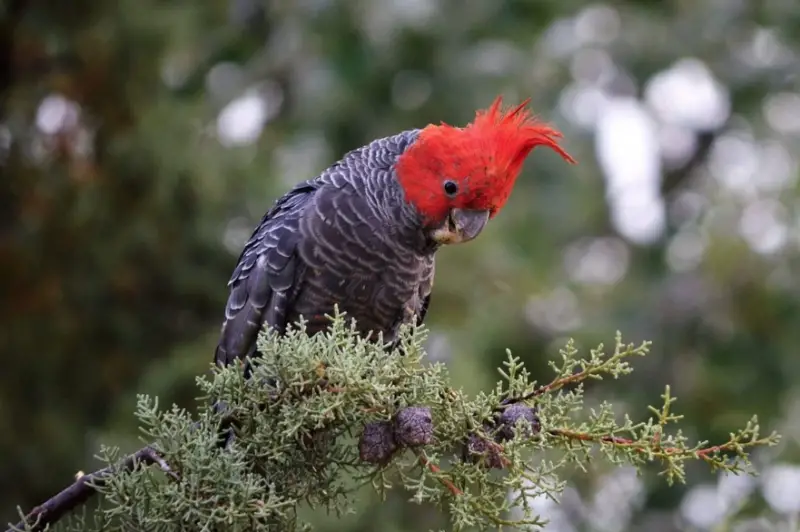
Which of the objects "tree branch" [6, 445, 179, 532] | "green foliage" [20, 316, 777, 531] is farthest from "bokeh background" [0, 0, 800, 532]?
"tree branch" [6, 445, 179, 532]

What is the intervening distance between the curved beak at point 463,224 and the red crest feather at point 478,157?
0.03m

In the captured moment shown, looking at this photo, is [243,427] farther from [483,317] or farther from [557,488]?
[483,317]

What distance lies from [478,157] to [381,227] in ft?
1.60

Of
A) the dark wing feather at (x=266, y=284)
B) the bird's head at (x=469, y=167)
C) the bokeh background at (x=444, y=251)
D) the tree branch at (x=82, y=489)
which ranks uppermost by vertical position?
the bokeh background at (x=444, y=251)

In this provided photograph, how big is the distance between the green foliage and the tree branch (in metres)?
0.03

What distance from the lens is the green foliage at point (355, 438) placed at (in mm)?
2186

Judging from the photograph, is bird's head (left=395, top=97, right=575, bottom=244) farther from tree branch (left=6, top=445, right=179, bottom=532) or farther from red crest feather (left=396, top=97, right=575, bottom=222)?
tree branch (left=6, top=445, right=179, bottom=532)

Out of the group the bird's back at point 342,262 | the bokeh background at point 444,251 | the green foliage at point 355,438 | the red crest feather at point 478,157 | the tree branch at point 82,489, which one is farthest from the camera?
the bokeh background at point 444,251

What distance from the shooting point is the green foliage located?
7.17ft

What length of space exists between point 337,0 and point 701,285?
391 cm

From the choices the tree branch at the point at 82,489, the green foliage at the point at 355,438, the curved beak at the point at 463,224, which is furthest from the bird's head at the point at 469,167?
the tree branch at the point at 82,489

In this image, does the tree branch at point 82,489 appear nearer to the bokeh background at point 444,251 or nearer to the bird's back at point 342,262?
the bird's back at point 342,262

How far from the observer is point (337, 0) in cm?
655

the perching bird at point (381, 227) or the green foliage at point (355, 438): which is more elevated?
the perching bird at point (381, 227)
